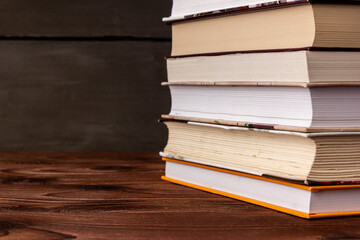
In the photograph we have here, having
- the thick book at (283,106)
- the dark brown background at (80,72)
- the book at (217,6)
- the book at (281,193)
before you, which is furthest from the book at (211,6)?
the dark brown background at (80,72)

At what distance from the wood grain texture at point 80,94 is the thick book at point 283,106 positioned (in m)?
0.62

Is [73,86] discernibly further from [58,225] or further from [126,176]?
[58,225]

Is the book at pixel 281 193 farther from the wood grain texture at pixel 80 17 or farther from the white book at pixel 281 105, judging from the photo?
the wood grain texture at pixel 80 17

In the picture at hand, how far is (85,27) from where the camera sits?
160 centimetres

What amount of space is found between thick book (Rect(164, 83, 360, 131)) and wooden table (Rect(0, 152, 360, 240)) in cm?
13

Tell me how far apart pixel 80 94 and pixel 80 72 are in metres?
0.06

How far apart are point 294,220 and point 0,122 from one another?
1078 millimetres

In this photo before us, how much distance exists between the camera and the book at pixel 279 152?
774mm

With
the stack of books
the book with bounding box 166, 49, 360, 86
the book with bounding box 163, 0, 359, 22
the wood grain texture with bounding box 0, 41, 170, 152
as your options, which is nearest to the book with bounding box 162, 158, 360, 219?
the stack of books

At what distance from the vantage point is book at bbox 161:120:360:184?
2.54ft

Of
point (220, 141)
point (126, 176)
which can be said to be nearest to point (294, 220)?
point (220, 141)

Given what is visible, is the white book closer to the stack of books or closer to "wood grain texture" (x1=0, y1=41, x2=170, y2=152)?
the stack of books

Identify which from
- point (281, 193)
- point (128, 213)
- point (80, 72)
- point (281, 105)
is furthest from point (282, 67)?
point (80, 72)

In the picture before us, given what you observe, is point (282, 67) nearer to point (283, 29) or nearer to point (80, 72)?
point (283, 29)
